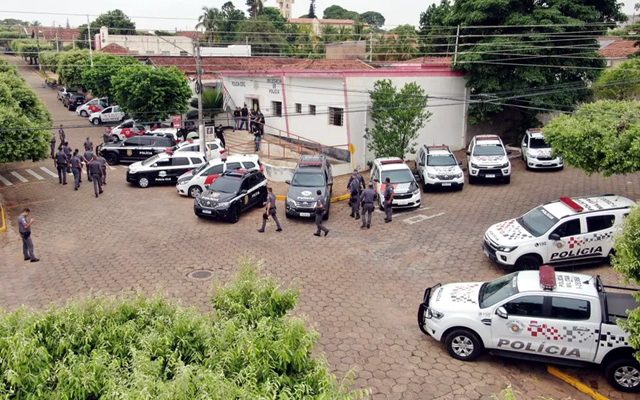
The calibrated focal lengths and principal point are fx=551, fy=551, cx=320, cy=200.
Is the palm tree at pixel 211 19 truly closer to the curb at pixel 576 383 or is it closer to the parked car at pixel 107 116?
the parked car at pixel 107 116

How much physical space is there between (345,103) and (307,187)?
6778mm

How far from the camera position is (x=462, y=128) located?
28328mm

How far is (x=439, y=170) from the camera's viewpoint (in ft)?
70.1

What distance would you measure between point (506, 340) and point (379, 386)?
7.88ft

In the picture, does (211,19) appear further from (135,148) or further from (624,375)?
(624,375)

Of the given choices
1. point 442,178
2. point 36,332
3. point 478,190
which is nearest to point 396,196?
point 442,178

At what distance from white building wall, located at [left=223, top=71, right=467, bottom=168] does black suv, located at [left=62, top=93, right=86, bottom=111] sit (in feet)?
70.7

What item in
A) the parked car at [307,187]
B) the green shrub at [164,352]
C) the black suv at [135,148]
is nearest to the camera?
the green shrub at [164,352]

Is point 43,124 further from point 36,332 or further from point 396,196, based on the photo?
point 36,332

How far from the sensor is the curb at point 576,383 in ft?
29.9

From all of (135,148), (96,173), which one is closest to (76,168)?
(96,173)

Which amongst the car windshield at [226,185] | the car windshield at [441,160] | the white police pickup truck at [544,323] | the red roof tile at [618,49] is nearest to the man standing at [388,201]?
the car windshield at [441,160]

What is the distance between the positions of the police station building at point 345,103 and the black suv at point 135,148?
5.87 metres

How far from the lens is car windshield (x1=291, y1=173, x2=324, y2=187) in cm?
1922
